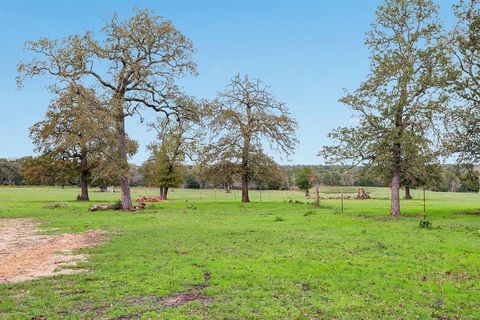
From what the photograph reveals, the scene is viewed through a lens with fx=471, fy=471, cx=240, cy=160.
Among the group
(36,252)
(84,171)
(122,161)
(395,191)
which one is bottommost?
(36,252)

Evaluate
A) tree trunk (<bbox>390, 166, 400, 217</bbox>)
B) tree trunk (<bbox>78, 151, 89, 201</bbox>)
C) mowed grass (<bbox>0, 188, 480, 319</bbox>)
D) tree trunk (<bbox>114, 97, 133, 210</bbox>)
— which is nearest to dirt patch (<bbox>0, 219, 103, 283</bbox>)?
Answer: mowed grass (<bbox>0, 188, 480, 319</bbox>)

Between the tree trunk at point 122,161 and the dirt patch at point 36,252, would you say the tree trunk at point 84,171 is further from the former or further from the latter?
the dirt patch at point 36,252

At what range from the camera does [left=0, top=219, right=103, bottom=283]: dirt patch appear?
1369 centimetres

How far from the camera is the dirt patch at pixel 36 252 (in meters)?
13.7

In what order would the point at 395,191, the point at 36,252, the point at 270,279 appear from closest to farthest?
the point at 270,279 < the point at 36,252 < the point at 395,191

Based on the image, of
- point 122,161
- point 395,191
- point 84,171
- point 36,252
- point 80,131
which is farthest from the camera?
point 84,171

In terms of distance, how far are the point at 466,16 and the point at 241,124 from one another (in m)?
23.0

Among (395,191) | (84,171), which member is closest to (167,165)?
(84,171)

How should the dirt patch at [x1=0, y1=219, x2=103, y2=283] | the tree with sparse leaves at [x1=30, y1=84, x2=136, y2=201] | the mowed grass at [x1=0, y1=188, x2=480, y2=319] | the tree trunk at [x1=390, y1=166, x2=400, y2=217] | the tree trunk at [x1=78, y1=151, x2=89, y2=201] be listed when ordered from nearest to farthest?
the mowed grass at [x1=0, y1=188, x2=480, y2=319], the dirt patch at [x1=0, y1=219, x2=103, y2=283], the tree trunk at [x1=390, y1=166, x2=400, y2=217], the tree with sparse leaves at [x1=30, y1=84, x2=136, y2=201], the tree trunk at [x1=78, y1=151, x2=89, y2=201]

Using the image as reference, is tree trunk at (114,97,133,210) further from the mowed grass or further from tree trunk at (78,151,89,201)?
the mowed grass

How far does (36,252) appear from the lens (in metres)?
Result: 17.3

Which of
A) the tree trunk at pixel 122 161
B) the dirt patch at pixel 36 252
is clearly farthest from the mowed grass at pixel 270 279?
the tree trunk at pixel 122 161

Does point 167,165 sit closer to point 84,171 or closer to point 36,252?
point 84,171

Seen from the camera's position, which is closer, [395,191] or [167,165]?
[395,191]
